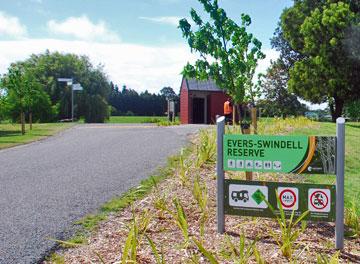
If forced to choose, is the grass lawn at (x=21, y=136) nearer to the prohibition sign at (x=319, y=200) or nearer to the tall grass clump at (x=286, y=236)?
the tall grass clump at (x=286, y=236)

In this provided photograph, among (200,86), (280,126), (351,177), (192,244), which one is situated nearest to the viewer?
(192,244)

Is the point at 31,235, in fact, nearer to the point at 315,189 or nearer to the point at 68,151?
the point at 315,189

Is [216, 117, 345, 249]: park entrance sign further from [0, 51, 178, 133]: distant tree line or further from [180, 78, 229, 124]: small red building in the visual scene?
[0, 51, 178, 133]: distant tree line

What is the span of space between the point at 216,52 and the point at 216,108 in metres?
27.7

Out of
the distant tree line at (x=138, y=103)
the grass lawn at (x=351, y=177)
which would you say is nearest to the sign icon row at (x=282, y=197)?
the grass lawn at (x=351, y=177)

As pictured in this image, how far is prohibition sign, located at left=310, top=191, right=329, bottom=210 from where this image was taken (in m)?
4.63

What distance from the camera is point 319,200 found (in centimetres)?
464

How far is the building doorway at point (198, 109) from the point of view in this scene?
34.7 m

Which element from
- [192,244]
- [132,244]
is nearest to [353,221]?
[192,244]

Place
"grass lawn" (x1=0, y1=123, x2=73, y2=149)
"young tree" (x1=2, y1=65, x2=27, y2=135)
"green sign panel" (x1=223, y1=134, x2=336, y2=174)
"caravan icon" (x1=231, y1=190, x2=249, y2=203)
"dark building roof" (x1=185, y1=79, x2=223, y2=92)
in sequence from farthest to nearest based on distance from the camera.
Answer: "dark building roof" (x1=185, y1=79, x2=223, y2=92) → "young tree" (x1=2, y1=65, x2=27, y2=135) → "grass lawn" (x1=0, y1=123, x2=73, y2=149) → "caravan icon" (x1=231, y1=190, x2=249, y2=203) → "green sign panel" (x1=223, y1=134, x2=336, y2=174)

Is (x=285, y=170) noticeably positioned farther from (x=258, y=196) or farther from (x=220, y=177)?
(x=220, y=177)

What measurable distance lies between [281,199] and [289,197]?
0.09 metres

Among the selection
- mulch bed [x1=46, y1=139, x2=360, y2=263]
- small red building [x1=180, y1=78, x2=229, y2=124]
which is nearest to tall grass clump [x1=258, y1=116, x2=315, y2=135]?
mulch bed [x1=46, y1=139, x2=360, y2=263]

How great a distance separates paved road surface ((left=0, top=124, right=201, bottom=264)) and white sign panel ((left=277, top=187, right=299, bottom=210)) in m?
2.50
